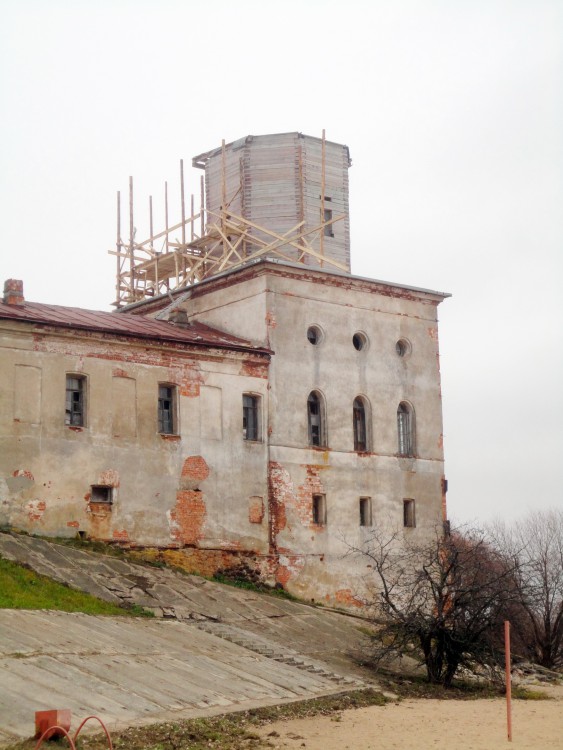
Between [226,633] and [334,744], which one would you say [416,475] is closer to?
[226,633]

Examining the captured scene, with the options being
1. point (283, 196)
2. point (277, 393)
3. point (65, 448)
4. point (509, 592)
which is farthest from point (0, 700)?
point (283, 196)

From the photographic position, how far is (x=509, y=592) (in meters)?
29.4

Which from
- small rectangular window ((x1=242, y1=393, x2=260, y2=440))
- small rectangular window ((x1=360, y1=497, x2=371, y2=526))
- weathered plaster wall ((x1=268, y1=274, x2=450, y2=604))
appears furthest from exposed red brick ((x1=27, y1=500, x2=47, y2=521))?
small rectangular window ((x1=360, y1=497, x2=371, y2=526))

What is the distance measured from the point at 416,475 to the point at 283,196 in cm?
1144

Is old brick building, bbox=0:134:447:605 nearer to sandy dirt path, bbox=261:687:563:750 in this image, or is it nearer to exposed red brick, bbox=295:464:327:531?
exposed red brick, bbox=295:464:327:531

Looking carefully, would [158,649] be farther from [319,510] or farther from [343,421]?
[343,421]

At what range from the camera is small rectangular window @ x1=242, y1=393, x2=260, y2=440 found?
114 ft

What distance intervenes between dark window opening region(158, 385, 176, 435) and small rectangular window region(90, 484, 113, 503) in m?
2.55

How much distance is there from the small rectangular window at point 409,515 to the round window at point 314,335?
5.74 metres

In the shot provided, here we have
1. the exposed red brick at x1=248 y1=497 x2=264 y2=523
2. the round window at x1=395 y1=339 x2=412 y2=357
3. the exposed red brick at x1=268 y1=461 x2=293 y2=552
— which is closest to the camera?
the exposed red brick at x1=248 y1=497 x2=264 y2=523

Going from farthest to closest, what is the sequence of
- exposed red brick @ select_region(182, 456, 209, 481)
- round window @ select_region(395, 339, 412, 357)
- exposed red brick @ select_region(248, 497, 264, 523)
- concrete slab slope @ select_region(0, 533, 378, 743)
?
round window @ select_region(395, 339, 412, 357) < exposed red brick @ select_region(248, 497, 264, 523) < exposed red brick @ select_region(182, 456, 209, 481) < concrete slab slope @ select_region(0, 533, 378, 743)

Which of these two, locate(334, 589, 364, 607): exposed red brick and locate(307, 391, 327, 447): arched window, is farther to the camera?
locate(307, 391, 327, 447): arched window

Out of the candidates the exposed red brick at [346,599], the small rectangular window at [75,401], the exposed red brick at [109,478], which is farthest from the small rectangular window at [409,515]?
the small rectangular window at [75,401]

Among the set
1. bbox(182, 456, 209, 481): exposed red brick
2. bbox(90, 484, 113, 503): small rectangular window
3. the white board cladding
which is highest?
the white board cladding
